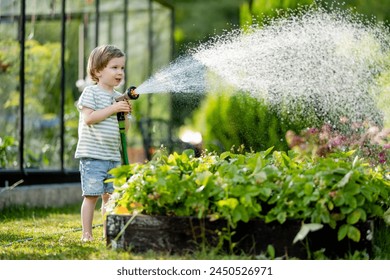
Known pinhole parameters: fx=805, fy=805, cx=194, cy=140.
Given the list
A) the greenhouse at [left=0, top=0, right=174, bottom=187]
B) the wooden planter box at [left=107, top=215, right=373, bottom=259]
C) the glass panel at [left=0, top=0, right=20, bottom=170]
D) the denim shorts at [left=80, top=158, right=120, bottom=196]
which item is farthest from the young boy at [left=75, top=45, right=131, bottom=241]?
the glass panel at [left=0, top=0, right=20, bottom=170]

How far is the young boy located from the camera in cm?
391

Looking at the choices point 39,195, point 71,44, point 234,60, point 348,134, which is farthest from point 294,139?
point 71,44

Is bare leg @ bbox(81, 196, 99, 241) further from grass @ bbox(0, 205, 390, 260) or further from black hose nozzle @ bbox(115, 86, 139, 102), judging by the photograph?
black hose nozzle @ bbox(115, 86, 139, 102)

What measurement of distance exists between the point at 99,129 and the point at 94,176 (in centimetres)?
24

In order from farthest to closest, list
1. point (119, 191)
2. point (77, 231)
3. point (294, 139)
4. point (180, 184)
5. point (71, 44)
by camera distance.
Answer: point (71, 44) → point (294, 139) → point (77, 231) → point (119, 191) → point (180, 184)

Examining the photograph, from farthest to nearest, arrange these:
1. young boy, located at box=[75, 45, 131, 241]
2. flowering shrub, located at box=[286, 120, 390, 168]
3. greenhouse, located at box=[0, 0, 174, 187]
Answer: greenhouse, located at box=[0, 0, 174, 187], flowering shrub, located at box=[286, 120, 390, 168], young boy, located at box=[75, 45, 131, 241]

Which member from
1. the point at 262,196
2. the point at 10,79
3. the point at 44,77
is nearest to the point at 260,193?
the point at 262,196

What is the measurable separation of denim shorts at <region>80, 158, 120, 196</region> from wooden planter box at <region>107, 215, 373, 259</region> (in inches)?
34.3

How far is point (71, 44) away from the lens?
7.42 metres

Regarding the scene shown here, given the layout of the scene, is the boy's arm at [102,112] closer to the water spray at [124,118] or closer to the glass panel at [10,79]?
the water spray at [124,118]

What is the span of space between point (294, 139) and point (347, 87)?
135cm

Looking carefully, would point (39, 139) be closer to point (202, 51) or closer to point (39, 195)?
point (39, 195)

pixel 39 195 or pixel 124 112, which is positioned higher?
pixel 124 112

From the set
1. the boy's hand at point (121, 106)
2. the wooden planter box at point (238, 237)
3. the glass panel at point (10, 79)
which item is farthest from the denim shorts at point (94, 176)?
the glass panel at point (10, 79)
